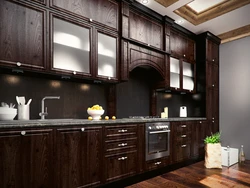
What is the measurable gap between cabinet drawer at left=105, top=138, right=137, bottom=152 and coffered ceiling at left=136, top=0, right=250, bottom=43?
223 cm

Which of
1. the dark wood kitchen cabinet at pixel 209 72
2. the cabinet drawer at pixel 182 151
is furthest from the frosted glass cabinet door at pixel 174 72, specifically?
the cabinet drawer at pixel 182 151

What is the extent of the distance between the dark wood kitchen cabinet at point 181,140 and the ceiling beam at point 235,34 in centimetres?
229

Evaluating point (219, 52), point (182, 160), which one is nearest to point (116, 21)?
point (182, 160)

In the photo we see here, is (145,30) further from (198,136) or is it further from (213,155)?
(213,155)

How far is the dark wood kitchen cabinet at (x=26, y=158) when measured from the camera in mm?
1566

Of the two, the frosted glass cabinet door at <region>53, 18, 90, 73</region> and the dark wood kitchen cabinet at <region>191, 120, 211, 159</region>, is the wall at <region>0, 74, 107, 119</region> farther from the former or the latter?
the dark wood kitchen cabinet at <region>191, 120, 211, 159</region>

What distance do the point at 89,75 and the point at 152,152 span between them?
60.2 inches

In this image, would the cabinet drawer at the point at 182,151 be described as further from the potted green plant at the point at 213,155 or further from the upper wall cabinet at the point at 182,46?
the upper wall cabinet at the point at 182,46

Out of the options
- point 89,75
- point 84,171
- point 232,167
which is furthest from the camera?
point 232,167

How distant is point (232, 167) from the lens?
10.8 ft

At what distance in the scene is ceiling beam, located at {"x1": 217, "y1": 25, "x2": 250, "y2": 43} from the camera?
390 centimetres

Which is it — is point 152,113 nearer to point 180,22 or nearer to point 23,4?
point 180,22

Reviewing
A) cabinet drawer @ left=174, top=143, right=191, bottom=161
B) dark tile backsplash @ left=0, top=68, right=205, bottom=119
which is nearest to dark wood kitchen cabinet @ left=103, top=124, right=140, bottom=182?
dark tile backsplash @ left=0, top=68, right=205, bottom=119

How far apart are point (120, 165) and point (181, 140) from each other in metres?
1.49
